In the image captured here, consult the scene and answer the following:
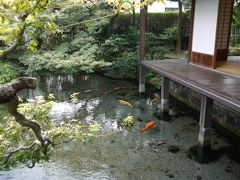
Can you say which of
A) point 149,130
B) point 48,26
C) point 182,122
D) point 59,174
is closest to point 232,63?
Answer: point 182,122

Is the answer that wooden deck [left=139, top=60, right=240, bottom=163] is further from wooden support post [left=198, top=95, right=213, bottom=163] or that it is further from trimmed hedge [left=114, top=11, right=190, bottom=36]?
trimmed hedge [left=114, top=11, right=190, bottom=36]

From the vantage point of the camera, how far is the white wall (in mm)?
8172

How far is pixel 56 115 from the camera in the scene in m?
→ 10.0

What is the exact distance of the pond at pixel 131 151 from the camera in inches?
249

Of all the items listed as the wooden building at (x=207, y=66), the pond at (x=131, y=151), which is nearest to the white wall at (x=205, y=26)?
the wooden building at (x=207, y=66)

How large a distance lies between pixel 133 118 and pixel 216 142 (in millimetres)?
3203

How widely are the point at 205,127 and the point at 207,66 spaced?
2823 millimetres

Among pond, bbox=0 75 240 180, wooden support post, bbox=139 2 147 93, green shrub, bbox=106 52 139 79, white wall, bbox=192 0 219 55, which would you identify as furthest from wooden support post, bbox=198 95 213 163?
green shrub, bbox=106 52 139 79

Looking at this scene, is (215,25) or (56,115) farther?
(56,115)

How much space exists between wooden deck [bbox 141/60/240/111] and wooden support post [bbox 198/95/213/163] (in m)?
0.44

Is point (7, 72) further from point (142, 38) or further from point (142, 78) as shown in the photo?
point (142, 38)

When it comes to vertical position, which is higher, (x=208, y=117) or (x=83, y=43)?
(x=83, y=43)

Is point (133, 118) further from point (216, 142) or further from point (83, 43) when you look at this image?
point (83, 43)

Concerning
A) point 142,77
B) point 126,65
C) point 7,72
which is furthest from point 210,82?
point 7,72
